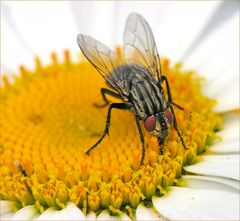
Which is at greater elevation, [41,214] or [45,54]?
[45,54]

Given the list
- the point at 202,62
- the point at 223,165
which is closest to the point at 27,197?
the point at 223,165

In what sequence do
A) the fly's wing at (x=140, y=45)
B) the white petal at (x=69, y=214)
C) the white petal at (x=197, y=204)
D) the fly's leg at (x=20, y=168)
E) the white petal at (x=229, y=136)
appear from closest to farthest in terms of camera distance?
the white petal at (x=197, y=204) < the white petal at (x=69, y=214) < the fly's leg at (x=20, y=168) < the white petal at (x=229, y=136) < the fly's wing at (x=140, y=45)

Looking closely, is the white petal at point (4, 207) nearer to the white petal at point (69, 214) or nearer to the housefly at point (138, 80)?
the white petal at point (69, 214)

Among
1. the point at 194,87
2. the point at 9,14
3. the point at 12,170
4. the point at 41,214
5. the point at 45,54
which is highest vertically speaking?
the point at 9,14

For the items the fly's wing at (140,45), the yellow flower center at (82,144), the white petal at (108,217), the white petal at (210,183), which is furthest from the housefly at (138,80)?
the white petal at (108,217)

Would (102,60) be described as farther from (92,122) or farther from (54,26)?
(54,26)
